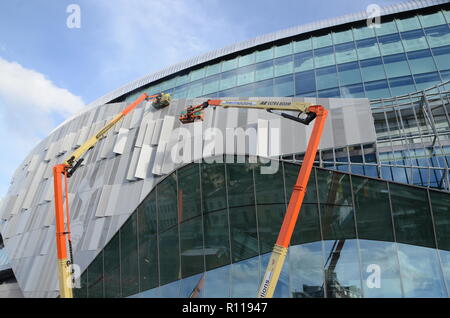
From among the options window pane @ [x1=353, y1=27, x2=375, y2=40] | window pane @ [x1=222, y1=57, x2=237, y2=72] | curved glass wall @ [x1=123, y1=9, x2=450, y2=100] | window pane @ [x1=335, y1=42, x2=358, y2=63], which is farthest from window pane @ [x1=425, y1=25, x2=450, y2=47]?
window pane @ [x1=222, y1=57, x2=237, y2=72]

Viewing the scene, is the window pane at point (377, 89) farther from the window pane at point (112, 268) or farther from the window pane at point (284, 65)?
the window pane at point (112, 268)

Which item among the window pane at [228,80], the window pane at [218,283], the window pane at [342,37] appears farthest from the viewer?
the window pane at [228,80]

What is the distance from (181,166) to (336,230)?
10173 millimetres

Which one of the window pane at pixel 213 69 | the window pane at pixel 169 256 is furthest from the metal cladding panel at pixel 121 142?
the window pane at pixel 213 69

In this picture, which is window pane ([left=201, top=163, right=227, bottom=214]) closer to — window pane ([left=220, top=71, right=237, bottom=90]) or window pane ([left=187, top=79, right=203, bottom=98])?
window pane ([left=220, top=71, right=237, bottom=90])

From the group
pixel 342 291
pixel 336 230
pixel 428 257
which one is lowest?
pixel 342 291

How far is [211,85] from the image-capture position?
33656 mm

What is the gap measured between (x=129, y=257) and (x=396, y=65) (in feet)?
81.6

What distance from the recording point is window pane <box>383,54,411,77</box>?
2630 centimetres

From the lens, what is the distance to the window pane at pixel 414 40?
1075 inches

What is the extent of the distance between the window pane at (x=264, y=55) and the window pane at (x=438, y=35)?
13438 mm

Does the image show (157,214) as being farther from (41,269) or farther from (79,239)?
(41,269)

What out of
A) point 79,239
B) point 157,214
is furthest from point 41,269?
point 157,214

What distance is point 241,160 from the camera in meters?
18.2
